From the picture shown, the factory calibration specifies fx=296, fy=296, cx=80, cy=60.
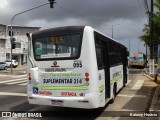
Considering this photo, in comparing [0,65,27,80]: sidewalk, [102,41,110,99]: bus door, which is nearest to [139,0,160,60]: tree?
[0,65,27,80]: sidewalk

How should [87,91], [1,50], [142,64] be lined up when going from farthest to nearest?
[1,50]
[142,64]
[87,91]

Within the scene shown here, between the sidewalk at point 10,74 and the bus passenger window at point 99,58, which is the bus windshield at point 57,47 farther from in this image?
the sidewalk at point 10,74

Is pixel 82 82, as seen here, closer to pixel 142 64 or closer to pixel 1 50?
pixel 142 64

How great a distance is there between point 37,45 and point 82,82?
6.67 ft

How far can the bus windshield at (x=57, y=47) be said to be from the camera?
8727mm

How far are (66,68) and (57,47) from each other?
0.75m

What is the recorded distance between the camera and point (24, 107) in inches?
425

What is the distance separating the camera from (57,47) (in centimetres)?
902

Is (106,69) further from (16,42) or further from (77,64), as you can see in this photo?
(16,42)

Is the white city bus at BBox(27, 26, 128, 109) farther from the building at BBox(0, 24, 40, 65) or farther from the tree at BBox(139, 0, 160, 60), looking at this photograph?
the building at BBox(0, 24, 40, 65)

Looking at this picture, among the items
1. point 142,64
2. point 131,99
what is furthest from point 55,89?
point 142,64

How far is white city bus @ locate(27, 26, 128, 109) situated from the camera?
8461mm

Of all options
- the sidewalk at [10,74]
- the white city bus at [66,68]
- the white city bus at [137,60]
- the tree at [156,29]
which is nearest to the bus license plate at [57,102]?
the white city bus at [66,68]

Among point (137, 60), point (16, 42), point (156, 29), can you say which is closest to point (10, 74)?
point (156, 29)
